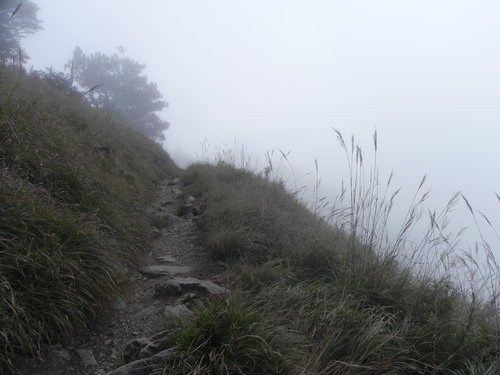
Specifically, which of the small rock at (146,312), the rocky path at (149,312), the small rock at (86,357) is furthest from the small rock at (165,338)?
the small rock at (146,312)

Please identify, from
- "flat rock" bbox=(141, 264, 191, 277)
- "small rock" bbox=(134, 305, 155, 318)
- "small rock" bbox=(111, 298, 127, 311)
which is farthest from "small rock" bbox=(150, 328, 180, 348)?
"flat rock" bbox=(141, 264, 191, 277)

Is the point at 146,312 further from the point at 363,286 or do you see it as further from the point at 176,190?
the point at 176,190

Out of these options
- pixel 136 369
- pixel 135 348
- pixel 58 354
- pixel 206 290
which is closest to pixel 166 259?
pixel 206 290

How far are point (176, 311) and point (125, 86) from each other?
29.8 meters

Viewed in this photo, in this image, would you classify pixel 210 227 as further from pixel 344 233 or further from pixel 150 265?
pixel 344 233

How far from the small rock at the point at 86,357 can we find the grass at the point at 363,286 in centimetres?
75

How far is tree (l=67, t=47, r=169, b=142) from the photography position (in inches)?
1156

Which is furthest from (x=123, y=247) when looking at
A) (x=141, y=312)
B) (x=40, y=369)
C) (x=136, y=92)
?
(x=136, y=92)

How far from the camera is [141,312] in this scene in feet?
10.7

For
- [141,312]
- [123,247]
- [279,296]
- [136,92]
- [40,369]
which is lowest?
[40,369]

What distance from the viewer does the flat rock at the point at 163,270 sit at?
4078mm

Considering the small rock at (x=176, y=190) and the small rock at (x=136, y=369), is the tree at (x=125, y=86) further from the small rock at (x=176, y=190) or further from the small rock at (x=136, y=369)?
the small rock at (x=136, y=369)

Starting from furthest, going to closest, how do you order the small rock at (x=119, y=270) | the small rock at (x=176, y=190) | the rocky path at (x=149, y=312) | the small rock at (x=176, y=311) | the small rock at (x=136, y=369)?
1. the small rock at (x=176, y=190)
2. the small rock at (x=119, y=270)
3. the small rock at (x=176, y=311)
4. the rocky path at (x=149, y=312)
5. the small rock at (x=136, y=369)

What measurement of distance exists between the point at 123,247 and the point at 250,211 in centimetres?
183
